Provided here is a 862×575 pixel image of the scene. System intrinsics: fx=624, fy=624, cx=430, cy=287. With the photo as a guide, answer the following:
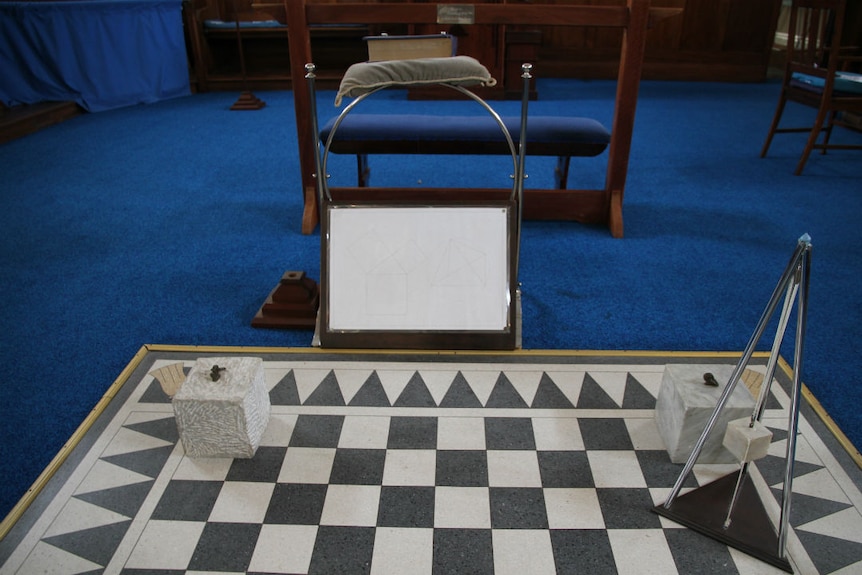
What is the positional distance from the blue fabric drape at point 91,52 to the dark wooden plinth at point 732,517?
5716mm

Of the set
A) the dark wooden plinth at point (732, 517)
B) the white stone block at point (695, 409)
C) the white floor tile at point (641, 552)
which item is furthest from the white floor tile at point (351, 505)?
the white stone block at point (695, 409)

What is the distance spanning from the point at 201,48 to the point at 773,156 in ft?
17.8

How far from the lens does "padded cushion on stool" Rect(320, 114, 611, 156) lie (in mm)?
2857

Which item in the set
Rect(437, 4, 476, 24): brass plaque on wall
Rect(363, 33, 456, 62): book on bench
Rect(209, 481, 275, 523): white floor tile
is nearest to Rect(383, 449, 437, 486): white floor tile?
Rect(209, 481, 275, 523): white floor tile

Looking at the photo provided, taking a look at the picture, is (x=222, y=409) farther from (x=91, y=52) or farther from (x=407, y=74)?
(x=91, y=52)

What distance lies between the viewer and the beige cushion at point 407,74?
1.86m

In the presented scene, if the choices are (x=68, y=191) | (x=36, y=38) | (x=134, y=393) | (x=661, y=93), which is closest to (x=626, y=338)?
(x=134, y=393)

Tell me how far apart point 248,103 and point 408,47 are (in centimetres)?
374

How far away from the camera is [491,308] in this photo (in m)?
2.08

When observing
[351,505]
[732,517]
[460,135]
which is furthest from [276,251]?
[732,517]

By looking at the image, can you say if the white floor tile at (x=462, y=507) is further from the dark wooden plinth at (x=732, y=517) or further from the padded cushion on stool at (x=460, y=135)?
the padded cushion on stool at (x=460, y=135)

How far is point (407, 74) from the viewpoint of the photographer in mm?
1890

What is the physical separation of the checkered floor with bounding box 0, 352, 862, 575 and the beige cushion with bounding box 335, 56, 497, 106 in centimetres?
88

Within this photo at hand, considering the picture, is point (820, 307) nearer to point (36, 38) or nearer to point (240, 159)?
point (240, 159)
